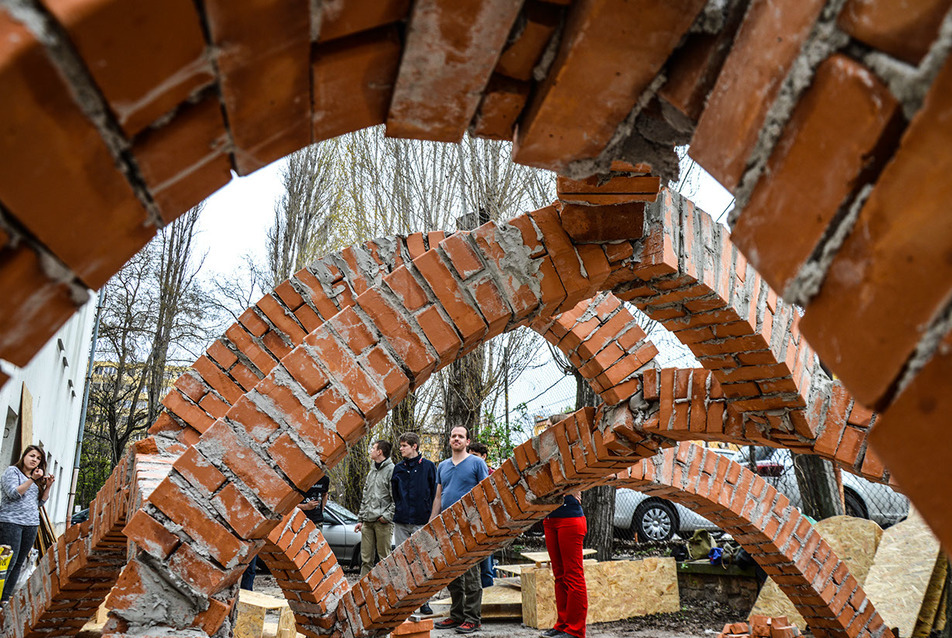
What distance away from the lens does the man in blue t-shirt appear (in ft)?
20.6

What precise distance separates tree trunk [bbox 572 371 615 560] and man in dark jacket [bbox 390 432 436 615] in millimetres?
2682

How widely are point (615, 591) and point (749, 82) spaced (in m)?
6.96

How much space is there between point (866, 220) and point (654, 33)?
0.50 meters

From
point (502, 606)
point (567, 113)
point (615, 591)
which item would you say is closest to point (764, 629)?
point (615, 591)

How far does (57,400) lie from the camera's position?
1220 cm

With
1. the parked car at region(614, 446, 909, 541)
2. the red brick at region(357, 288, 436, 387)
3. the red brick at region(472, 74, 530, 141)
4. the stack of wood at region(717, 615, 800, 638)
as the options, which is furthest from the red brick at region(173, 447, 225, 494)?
the parked car at region(614, 446, 909, 541)

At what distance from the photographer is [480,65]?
1.22 metres

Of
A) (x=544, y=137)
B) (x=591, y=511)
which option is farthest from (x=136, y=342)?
(x=544, y=137)

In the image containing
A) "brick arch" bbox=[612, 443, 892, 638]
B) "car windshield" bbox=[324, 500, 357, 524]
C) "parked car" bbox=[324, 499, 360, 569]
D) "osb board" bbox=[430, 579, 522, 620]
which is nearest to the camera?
"brick arch" bbox=[612, 443, 892, 638]

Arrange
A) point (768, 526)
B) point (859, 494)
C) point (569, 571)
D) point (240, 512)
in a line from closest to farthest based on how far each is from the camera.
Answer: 1. point (240, 512)
2. point (768, 526)
3. point (569, 571)
4. point (859, 494)

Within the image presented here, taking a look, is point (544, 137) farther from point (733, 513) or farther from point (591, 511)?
Answer: point (591, 511)

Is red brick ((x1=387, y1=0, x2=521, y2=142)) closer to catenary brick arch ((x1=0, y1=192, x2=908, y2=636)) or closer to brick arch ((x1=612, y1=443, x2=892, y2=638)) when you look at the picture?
catenary brick arch ((x1=0, y1=192, x2=908, y2=636))

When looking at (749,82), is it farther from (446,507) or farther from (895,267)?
(446,507)

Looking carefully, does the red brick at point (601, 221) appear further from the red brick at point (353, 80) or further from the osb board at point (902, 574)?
the osb board at point (902, 574)
